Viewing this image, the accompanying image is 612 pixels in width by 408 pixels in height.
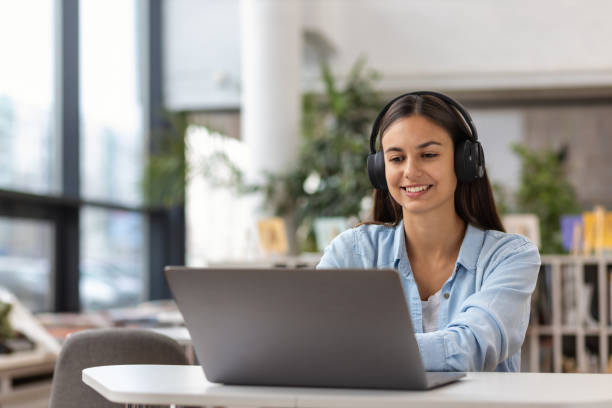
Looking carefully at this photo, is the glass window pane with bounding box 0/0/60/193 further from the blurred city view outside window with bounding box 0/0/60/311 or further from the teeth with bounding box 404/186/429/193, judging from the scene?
the teeth with bounding box 404/186/429/193

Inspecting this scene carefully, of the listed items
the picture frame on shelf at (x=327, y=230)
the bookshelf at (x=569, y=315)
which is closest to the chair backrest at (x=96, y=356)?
the picture frame on shelf at (x=327, y=230)

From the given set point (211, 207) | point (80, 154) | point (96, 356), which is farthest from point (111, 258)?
point (96, 356)

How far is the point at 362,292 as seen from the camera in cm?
107

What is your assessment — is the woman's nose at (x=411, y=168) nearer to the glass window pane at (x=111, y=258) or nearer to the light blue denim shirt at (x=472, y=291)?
the light blue denim shirt at (x=472, y=291)

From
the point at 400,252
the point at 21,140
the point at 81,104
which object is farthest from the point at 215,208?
the point at 400,252

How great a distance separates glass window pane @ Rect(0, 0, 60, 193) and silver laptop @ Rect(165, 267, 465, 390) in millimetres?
4143

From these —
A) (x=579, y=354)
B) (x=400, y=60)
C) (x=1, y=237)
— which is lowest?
(x=579, y=354)

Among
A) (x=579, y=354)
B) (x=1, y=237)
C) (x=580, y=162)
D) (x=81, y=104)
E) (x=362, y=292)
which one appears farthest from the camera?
(x=580, y=162)

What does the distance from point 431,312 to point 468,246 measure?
169 millimetres

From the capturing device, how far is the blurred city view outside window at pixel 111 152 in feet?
20.2

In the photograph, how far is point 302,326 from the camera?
44.1 inches

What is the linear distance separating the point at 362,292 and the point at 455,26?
6611 mm

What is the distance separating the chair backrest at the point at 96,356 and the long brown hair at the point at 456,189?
1.96ft

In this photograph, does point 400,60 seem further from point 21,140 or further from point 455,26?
point 21,140
